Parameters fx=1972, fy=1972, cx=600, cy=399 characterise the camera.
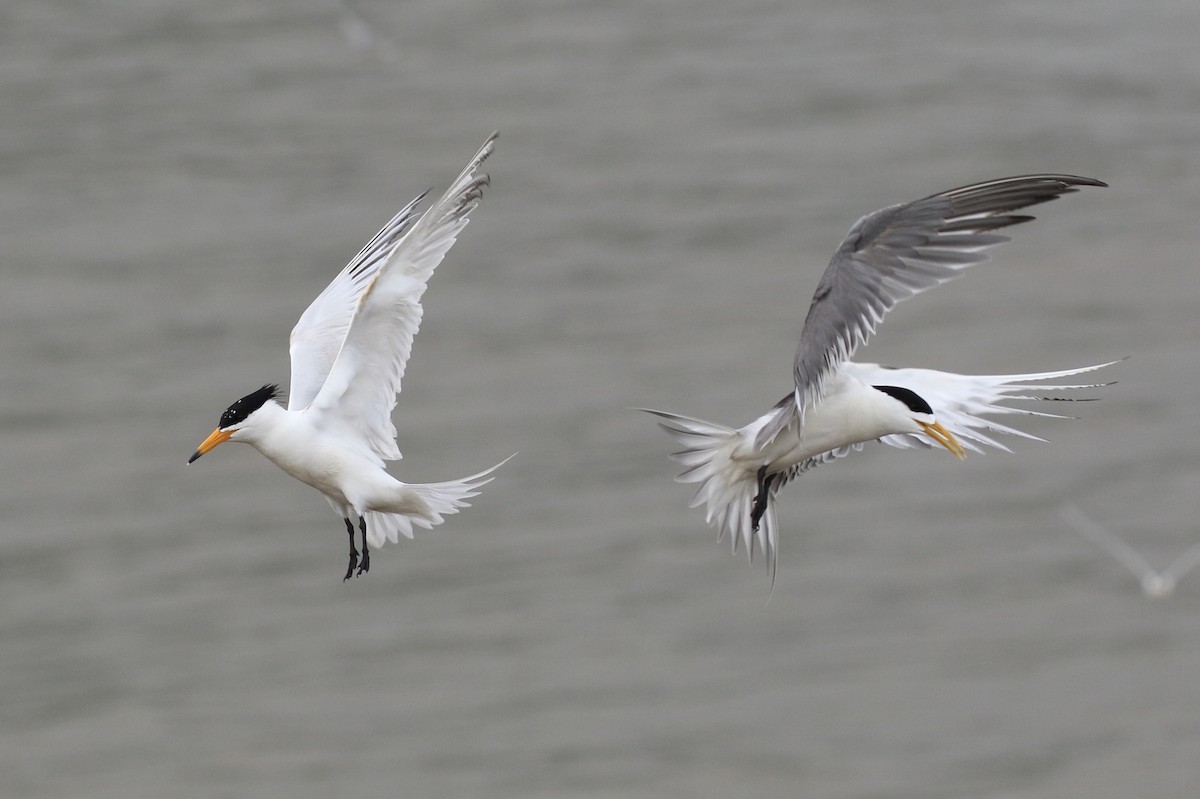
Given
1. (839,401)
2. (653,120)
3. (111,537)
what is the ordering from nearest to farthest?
(839,401) → (111,537) → (653,120)

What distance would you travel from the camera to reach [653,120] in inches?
1179

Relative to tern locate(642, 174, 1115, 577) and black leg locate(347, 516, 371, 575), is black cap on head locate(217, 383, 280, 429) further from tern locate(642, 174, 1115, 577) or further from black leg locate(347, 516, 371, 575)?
tern locate(642, 174, 1115, 577)

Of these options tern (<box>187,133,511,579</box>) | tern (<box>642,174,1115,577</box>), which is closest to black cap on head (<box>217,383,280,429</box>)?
tern (<box>187,133,511,579</box>)

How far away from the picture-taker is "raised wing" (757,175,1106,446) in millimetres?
6664

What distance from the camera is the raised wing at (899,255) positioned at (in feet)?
21.9

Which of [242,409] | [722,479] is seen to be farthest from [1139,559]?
[242,409]

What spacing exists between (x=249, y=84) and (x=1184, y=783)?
17482 mm

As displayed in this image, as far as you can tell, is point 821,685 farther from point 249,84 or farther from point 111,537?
point 249,84

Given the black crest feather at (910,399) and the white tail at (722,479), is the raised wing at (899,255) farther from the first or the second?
the white tail at (722,479)

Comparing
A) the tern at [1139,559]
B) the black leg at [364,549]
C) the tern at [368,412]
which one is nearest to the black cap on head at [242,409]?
the tern at [368,412]

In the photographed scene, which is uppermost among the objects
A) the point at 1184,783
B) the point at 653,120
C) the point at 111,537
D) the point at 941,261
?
the point at 653,120

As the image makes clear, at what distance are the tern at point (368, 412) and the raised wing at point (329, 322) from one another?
281 mm

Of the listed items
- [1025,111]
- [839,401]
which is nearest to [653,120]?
[1025,111]

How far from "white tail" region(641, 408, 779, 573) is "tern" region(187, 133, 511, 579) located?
3.25 feet
